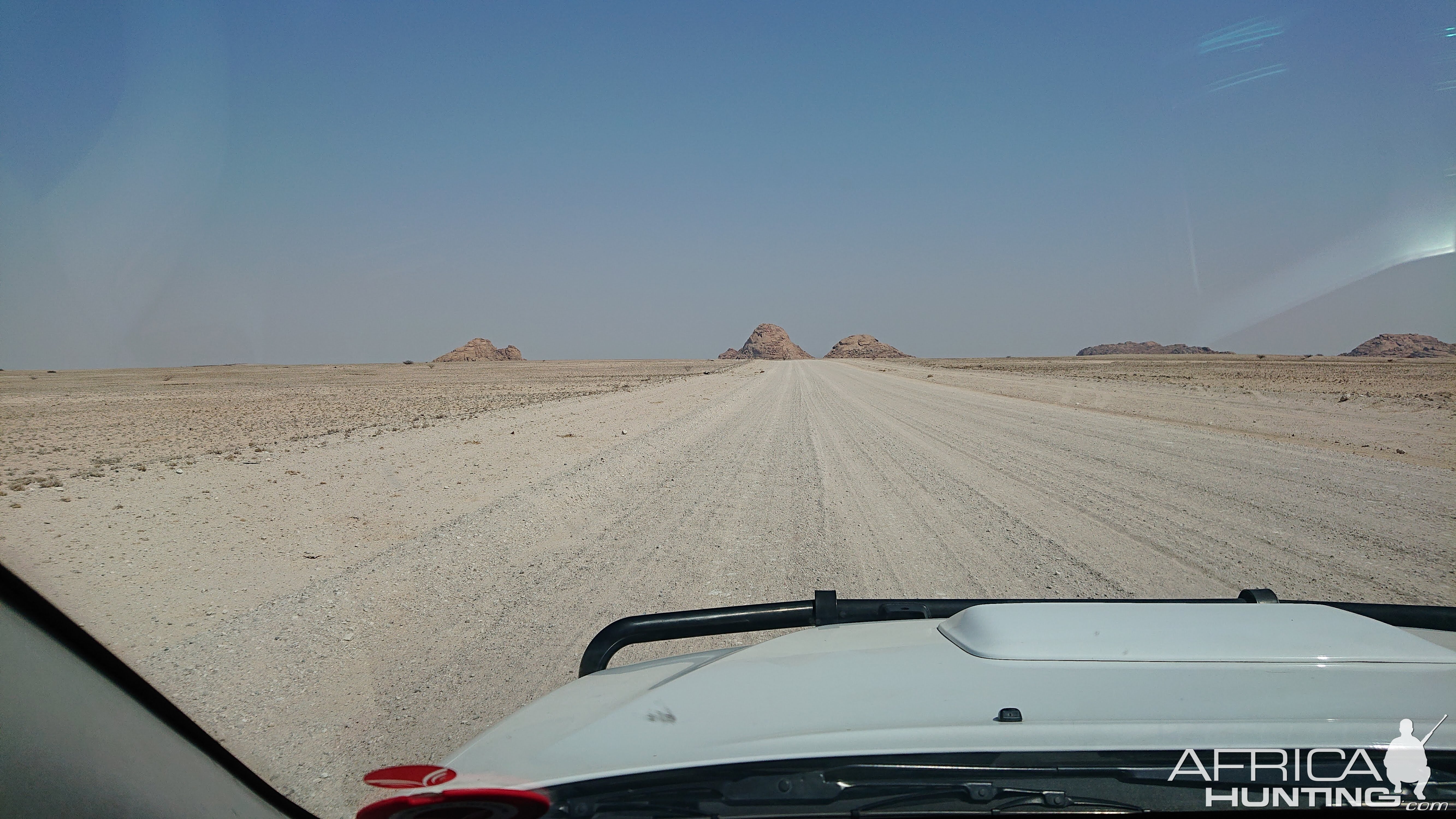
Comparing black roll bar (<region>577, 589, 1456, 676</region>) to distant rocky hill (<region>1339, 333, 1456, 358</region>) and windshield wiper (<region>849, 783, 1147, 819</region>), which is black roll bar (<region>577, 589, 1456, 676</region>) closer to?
windshield wiper (<region>849, 783, 1147, 819</region>)

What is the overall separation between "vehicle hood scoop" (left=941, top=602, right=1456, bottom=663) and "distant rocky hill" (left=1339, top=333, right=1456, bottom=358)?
140179mm

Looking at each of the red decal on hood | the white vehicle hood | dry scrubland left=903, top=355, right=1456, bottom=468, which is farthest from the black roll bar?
dry scrubland left=903, top=355, right=1456, bottom=468

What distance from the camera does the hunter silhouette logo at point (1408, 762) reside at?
5.45 ft

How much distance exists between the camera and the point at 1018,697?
202 cm

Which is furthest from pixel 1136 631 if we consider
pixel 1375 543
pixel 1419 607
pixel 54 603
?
pixel 1375 543

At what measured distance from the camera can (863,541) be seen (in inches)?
299

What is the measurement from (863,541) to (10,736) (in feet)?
21.6

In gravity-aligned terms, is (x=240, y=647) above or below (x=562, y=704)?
below

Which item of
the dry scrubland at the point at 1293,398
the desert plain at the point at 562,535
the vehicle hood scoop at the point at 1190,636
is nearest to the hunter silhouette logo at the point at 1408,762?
the vehicle hood scoop at the point at 1190,636

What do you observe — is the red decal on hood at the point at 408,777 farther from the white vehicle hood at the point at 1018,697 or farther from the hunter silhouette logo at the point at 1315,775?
the hunter silhouette logo at the point at 1315,775

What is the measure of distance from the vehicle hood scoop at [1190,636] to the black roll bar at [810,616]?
31 cm

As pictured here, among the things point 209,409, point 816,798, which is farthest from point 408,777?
point 209,409

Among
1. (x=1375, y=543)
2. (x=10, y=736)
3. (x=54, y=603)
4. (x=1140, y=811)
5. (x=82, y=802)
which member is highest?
(x=54, y=603)

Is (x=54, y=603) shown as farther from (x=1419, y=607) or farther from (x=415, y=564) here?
(x=415, y=564)
